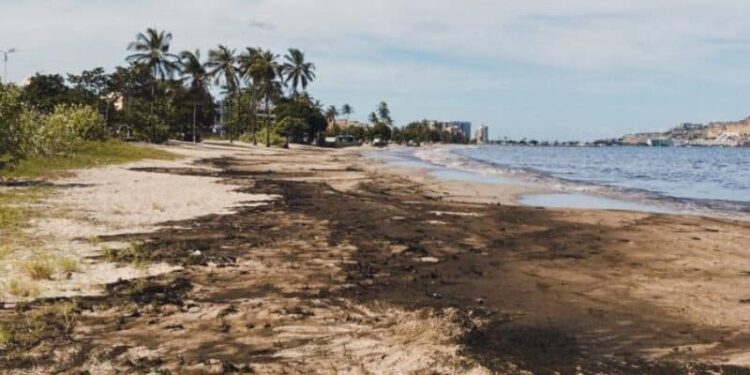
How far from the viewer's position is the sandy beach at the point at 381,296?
17.6 ft

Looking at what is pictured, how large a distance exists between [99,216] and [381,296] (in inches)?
320

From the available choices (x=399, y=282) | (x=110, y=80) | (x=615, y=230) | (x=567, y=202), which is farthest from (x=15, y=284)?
(x=110, y=80)

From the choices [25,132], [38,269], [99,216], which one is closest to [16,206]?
[99,216]

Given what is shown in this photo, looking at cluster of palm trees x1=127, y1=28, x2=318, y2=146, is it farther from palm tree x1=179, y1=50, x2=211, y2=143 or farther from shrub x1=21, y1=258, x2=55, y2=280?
shrub x1=21, y1=258, x2=55, y2=280

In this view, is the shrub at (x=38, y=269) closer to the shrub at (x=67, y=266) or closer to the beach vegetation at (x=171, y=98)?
the shrub at (x=67, y=266)

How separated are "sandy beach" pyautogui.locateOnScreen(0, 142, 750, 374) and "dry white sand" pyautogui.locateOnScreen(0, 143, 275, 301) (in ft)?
0.22

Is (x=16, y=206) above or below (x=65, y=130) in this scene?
below

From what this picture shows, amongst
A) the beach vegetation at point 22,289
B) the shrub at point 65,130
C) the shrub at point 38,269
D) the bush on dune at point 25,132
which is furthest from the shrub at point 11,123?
the beach vegetation at point 22,289

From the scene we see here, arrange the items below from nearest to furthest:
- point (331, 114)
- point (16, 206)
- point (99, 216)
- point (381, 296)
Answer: point (381, 296) < point (99, 216) < point (16, 206) < point (331, 114)

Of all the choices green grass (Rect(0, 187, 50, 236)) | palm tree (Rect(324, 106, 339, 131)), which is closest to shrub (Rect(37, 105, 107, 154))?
green grass (Rect(0, 187, 50, 236))

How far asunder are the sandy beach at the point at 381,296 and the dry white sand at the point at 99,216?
68 mm

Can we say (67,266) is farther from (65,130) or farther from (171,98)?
(171,98)

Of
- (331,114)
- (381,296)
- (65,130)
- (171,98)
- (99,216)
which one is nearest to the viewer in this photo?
(381,296)

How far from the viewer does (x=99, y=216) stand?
13.2m
